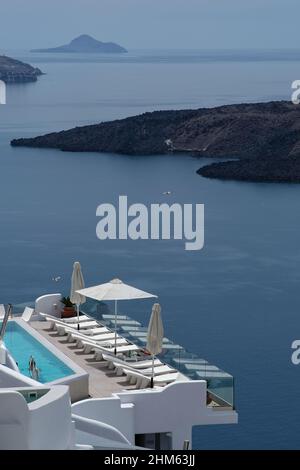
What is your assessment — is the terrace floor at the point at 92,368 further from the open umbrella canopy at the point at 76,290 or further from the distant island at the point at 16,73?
the distant island at the point at 16,73

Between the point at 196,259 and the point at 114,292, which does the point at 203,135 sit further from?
the point at 114,292

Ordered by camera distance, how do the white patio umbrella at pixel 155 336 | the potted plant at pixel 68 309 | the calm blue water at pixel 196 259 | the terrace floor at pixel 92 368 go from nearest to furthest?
the terrace floor at pixel 92 368, the white patio umbrella at pixel 155 336, the potted plant at pixel 68 309, the calm blue water at pixel 196 259

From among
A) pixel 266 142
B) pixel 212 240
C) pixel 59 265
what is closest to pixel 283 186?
pixel 266 142

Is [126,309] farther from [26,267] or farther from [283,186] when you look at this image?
[283,186]

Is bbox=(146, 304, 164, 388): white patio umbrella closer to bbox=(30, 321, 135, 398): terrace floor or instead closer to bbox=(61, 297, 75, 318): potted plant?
bbox=(30, 321, 135, 398): terrace floor

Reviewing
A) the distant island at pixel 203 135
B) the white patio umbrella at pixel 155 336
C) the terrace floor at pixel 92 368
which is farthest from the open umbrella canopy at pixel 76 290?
the distant island at pixel 203 135
